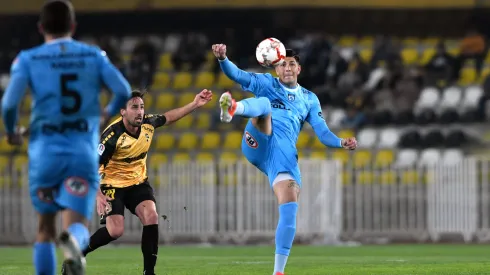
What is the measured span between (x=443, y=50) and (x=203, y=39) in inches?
251

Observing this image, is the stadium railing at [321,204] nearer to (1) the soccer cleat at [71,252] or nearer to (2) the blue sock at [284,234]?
(2) the blue sock at [284,234]

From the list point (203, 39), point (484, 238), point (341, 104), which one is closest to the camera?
point (484, 238)

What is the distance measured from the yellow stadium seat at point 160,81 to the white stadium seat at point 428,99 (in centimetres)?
639

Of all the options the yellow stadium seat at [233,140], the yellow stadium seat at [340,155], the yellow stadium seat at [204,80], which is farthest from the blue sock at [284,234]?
the yellow stadium seat at [204,80]

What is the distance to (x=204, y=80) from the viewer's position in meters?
27.8

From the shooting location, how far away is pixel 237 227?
22609 millimetres

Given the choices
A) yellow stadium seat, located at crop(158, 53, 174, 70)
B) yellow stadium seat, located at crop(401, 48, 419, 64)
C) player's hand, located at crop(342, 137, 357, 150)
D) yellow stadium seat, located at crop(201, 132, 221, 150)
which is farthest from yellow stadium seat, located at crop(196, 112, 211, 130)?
player's hand, located at crop(342, 137, 357, 150)

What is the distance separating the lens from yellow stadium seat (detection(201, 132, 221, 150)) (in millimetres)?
25969

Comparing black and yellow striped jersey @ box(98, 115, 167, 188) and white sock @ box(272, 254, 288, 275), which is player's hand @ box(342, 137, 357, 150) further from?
black and yellow striped jersey @ box(98, 115, 167, 188)

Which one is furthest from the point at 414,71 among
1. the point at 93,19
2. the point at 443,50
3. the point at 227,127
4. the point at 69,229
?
the point at 69,229

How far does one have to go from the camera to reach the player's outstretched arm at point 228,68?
421 inches

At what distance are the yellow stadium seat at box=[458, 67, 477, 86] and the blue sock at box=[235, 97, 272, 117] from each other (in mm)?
16961

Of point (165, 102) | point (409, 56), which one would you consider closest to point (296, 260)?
point (165, 102)

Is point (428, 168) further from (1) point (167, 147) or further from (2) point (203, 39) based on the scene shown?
(2) point (203, 39)
